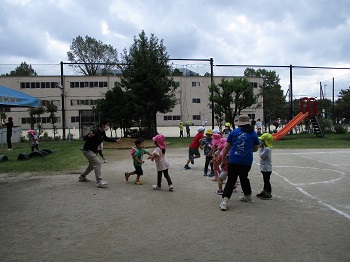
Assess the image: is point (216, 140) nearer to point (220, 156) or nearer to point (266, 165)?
point (220, 156)

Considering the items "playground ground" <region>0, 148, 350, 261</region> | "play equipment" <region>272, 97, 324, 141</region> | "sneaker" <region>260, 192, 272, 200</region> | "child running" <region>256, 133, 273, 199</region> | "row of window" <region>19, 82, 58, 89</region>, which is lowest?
"playground ground" <region>0, 148, 350, 261</region>

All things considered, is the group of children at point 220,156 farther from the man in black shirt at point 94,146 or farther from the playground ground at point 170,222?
the man in black shirt at point 94,146

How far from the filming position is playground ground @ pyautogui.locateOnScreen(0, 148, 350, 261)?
13.4ft

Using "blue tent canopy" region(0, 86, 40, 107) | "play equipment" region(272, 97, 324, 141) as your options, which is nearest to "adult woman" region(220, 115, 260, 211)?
"blue tent canopy" region(0, 86, 40, 107)

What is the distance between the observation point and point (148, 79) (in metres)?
23.7

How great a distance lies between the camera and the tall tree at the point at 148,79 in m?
23.9

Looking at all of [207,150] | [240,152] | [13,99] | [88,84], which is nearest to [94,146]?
[207,150]

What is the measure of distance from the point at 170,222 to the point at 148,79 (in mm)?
19230

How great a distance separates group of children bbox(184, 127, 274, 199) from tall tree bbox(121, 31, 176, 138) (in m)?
13.6

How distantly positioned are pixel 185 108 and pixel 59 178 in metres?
47.7

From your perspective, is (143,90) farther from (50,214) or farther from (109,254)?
(109,254)

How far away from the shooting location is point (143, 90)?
941 inches

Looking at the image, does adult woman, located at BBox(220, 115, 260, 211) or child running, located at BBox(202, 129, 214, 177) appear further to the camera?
child running, located at BBox(202, 129, 214, 177)

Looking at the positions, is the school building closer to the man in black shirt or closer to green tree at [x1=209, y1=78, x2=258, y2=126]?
green tree at [x1=209, y1=78, x2=258, y2=126]
